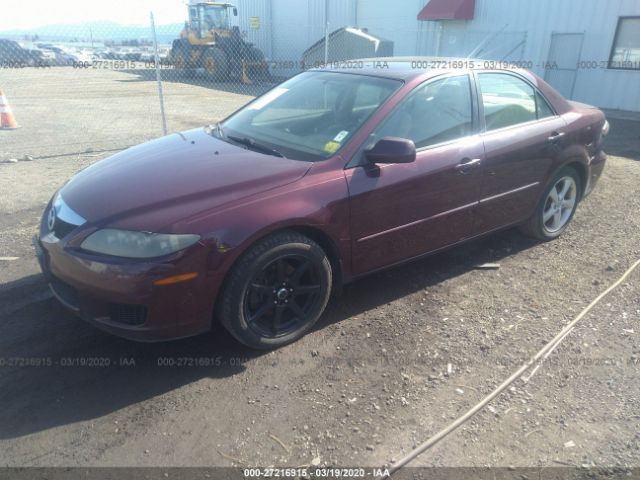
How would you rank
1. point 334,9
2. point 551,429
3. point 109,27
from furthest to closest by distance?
1. point 334,9
2. point 109,27
3. point 551,429

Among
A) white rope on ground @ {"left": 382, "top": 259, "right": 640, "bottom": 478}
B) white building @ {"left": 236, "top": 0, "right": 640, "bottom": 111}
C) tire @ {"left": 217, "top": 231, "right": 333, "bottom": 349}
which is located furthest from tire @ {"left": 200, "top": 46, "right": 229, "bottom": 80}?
white rope on ground @ {"left": 382, "top": 259, "right": 640, "bottom": 478}

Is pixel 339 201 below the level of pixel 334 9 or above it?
below


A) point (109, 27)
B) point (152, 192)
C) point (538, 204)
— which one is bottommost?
point (538, 204)

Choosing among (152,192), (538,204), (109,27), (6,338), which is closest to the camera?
(152,192)

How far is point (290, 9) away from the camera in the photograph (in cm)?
2577

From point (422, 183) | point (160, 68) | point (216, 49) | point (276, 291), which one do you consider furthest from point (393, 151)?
point (216, 49)

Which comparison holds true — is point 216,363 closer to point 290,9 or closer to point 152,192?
point 152,192

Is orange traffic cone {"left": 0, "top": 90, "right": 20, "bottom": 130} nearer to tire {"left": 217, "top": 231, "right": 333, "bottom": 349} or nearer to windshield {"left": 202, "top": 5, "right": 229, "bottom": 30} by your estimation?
tire {"left": 217, "top": 231, "right": 333, "bottom": 349}

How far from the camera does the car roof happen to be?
356 cm

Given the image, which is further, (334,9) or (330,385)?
(334,9)

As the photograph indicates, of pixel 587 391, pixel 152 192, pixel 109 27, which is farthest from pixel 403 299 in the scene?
pixel 109 27

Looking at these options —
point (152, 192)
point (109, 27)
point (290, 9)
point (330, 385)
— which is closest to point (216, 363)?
point (330, 385)

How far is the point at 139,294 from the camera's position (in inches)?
98.7

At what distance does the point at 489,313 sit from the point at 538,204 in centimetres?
141
